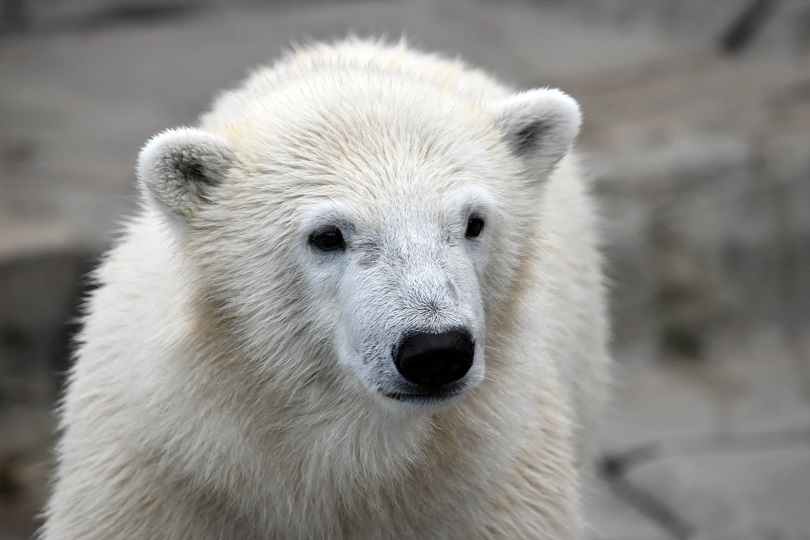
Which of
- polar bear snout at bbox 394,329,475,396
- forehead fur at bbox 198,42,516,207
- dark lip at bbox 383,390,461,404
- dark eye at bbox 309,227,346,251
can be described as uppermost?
forehead fur at bbox 198,42,516,207

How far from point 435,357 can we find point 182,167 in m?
0.94

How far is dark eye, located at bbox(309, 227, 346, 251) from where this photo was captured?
298 centimetres

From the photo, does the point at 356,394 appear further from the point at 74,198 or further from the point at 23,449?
the point at 74,198

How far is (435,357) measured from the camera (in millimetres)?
2732

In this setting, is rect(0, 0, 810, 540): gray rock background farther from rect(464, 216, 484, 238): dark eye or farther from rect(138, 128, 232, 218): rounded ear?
rect(464, 216, 484, 238): dark eye

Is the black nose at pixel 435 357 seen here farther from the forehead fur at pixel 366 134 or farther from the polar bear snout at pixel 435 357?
the forehead fur at pixel 366 134

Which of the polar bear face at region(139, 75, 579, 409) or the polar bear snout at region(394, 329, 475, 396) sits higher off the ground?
the polar bear face at region(139, 75, 579, 409)

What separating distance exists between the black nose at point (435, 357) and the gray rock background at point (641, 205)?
3.35m

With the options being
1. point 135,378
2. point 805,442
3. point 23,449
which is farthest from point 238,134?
point 805,442

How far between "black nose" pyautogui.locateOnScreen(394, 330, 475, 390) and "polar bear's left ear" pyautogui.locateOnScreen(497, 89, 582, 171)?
0.87 m

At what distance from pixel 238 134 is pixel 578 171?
211 centimetres

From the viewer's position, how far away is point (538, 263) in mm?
3480

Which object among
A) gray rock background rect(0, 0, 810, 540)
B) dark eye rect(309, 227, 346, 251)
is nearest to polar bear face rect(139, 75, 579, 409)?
dark eye rect(309, 227, 346, 251)

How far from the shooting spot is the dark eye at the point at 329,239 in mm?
2979
